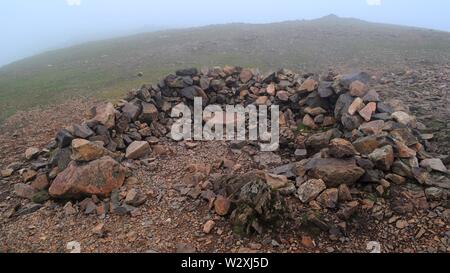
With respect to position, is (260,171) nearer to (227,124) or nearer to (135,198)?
(135,198)

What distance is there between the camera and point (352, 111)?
1041 cm

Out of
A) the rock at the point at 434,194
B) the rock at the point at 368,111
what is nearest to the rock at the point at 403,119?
the rock at the point at 368,111

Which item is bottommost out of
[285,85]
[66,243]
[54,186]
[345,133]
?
[66,243]

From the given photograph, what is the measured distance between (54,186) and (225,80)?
8.05m

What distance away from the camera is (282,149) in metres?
10.8

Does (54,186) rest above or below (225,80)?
below

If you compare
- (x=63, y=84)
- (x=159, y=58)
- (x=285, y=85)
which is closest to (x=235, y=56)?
(x=159, y=58)

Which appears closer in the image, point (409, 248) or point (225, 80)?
point (409, 248)

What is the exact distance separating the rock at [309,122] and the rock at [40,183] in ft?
25.8

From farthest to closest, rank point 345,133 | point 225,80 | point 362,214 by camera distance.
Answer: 1. point 225,80
2. point 345,133
3. point 362,214

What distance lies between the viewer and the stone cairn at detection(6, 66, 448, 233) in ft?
24.6

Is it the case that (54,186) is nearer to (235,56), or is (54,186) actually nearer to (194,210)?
(194,210)

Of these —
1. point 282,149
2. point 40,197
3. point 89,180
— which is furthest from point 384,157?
point 40,197

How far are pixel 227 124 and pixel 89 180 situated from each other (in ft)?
17.3
